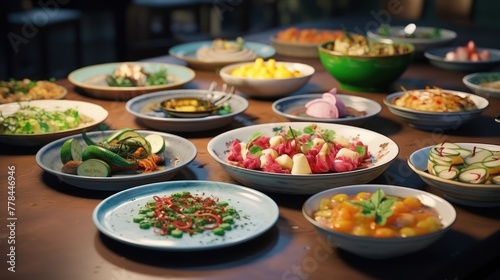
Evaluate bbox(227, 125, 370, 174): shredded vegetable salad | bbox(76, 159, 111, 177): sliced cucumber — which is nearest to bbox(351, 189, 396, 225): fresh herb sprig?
bbox(227, 125, 370, 174): shredded vegetable salad

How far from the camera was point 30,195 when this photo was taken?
5.36 ft

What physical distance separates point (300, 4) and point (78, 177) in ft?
19.1

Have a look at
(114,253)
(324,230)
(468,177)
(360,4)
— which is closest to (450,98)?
(468,177)

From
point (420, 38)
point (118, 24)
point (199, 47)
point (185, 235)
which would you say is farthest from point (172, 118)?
point (118, 24)

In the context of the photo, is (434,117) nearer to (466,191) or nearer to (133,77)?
(466,191)

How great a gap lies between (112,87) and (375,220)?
141cm

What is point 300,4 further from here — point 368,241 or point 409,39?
point 368,241

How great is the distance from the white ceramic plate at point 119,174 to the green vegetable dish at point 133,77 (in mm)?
607

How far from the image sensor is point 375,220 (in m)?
1.29

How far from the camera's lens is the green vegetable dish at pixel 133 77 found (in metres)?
2.51

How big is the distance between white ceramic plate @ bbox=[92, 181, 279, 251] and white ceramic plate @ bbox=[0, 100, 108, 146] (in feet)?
1.60

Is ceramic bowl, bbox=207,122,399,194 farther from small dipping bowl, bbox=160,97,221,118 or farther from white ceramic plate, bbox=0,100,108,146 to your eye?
white ceramic plate, bbox=0,100,108,146

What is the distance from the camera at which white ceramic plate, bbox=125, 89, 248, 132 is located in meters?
2.08

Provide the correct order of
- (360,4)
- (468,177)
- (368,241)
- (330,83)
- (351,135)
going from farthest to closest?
(360,4)
(330,83)
(351,135)
(468,177)
(368,241)
